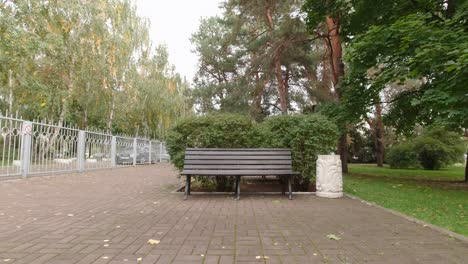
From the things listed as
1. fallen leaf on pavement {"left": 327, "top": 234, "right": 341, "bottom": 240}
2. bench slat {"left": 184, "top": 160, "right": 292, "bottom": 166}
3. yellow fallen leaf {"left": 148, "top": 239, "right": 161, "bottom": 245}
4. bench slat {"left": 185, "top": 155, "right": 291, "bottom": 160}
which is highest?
bench slat {"left": 185, "top": 155, "right": 291, "bottom": 160}

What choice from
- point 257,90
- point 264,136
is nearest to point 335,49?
point 257,90

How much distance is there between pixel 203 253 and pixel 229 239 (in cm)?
61

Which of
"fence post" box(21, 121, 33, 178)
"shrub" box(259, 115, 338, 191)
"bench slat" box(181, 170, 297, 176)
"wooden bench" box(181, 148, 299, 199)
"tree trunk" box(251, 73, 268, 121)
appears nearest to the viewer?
"bench slat" box(181, 170, 297, 176)

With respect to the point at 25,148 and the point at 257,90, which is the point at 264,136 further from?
the point at 257,90

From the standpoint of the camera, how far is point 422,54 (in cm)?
895

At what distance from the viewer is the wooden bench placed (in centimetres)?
768

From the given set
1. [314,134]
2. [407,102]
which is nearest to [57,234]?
[314,134]

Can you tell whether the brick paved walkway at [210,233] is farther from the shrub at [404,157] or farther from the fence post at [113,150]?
the shrub at [404,157]

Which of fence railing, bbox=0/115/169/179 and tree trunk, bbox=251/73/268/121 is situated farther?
tree trunk, bbox=251/73/268/121

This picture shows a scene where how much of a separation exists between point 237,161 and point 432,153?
2436 centimetres

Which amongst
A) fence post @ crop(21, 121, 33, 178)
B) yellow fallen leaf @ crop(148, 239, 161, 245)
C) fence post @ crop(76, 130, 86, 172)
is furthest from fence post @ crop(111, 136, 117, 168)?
yellow fallen leaf @ crop(148, 239, 161, 245)

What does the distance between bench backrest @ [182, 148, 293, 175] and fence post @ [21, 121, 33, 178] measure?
6523 millimetres

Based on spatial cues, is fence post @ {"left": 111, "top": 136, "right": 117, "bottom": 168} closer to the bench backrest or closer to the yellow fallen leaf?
the bench backrest

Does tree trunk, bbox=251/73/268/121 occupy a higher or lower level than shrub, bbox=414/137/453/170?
higher
